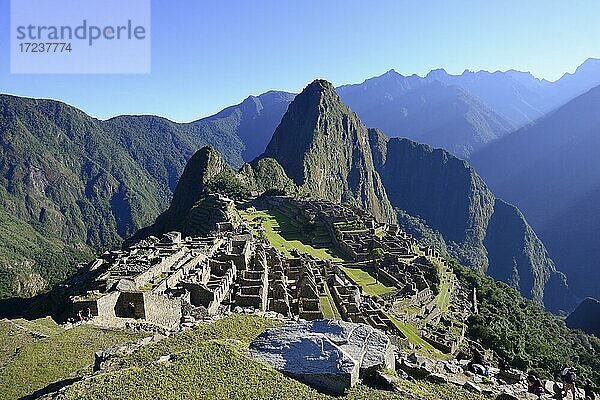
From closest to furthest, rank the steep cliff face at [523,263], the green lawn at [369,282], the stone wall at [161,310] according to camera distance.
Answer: the stone wall at [161,310] < the green lawn at [369,282] < the steep cliff face at [523,263]

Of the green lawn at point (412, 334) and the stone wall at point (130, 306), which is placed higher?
the stone wall at point (130, 306)

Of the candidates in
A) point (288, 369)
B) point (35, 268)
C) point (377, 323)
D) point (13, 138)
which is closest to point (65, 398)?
point (288, 369)

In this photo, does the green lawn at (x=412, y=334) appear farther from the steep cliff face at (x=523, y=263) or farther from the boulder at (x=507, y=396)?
the steep cliff face at (x=523, y=263)

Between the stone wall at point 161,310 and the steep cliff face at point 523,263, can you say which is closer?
the stone wall at point 161,310

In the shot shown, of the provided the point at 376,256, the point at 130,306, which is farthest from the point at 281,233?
the point at 130,306

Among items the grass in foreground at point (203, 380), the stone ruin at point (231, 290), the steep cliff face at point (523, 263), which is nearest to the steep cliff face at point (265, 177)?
the stone ruin at point (231, 290)

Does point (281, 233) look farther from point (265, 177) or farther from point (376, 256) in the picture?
point (265, 177)

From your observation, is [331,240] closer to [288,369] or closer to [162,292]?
[162,292]
